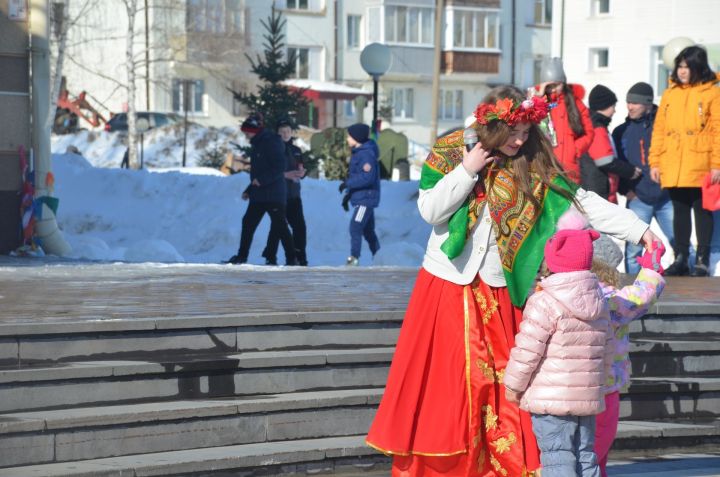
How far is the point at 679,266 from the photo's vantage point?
11680mm

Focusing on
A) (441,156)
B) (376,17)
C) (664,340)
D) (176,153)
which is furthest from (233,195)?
(376,17)

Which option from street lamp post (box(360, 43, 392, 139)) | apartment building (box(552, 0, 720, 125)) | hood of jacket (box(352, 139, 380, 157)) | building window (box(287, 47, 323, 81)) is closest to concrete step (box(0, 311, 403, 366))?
hood of jacket (box(352, 139, 380, 157))

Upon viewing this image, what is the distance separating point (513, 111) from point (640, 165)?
6698mm

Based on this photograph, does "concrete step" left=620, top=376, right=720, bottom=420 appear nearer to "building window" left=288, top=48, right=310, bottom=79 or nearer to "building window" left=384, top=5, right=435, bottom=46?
"building window" left=288, top=48, right=310, bottom=79

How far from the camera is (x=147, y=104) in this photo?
188 ft

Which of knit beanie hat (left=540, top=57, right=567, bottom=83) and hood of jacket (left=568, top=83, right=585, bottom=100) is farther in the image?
hood of jacket (left=568, top=83, right=585, bottom=100)

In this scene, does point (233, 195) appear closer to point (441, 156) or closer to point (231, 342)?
point (231, 342)

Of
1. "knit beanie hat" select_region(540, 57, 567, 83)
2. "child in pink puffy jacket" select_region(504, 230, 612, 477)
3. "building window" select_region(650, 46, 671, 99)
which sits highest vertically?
"building window" select_region(650, 46, 671, 99)

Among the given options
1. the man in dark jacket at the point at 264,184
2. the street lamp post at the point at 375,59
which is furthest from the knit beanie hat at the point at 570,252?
the street lamp post at the point at 375,59

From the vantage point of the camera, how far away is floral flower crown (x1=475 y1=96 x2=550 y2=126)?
5.68 metres

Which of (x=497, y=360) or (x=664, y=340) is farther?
(x=664, y=340)

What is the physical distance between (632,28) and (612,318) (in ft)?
108

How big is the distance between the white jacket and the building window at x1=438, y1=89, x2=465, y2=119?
61.7 m

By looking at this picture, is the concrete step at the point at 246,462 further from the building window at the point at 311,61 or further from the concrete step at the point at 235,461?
the building window at the point at 311,61
